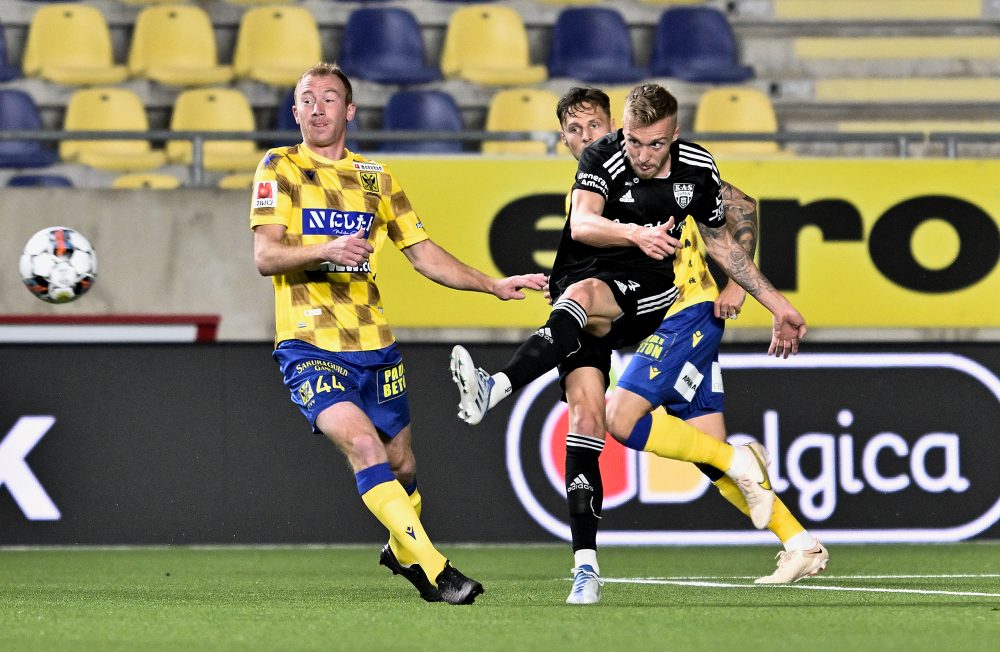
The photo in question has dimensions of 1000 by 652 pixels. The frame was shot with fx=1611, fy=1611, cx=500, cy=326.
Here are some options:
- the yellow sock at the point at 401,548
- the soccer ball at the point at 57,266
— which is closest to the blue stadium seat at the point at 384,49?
the soccer ball at the point at 57,266

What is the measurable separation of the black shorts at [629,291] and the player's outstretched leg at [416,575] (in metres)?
1.07

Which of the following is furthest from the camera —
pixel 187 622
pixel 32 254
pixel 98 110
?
pixel 98 110

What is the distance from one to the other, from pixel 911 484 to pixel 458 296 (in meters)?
2.92

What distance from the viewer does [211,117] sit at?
1248 cm

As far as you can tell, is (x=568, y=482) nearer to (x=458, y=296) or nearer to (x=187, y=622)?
(x=187, y=622)

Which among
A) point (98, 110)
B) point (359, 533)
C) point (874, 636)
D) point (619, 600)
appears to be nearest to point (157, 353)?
point (359, 533)

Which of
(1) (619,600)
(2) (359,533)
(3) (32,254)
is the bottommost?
(2) (359,533)

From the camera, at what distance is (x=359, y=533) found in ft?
30.6

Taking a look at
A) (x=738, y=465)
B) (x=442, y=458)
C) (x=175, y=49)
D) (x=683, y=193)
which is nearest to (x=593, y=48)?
(x=175, y=49)

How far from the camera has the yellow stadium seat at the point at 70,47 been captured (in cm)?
1284

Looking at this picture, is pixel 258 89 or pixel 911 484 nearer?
pixel 911 484

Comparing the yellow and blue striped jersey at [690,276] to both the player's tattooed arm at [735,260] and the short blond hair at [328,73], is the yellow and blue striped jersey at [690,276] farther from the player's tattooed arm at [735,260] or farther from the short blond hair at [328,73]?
the short blond hair at [328,73]

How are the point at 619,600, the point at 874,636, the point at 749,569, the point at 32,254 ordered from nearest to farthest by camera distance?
the point at 874,636 < the point at 619,600 < the point at 749,569 < the point at 32,254

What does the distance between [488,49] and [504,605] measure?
28.0ft
